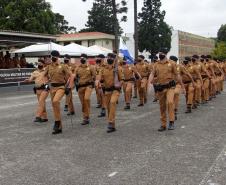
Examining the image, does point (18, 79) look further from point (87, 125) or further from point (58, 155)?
point (58, 155)

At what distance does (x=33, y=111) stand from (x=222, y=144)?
352 inches

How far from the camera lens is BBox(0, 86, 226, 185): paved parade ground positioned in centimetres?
723

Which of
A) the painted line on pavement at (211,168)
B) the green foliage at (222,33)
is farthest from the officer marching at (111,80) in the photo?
the green foliage at (222,33)

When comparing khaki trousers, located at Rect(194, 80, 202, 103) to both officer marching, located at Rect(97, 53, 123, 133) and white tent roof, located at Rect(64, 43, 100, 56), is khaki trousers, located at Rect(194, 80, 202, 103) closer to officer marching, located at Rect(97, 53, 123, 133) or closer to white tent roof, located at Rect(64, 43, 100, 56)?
officer marching, located at Rect(97, 53, 123, 133)

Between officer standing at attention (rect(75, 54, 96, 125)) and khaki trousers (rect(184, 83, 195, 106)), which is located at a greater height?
officer standing at attention (rect(75, 54, 96, 125))

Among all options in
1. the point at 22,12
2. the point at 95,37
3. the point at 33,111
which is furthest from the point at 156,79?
the point at 95,37

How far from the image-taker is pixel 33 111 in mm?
17094

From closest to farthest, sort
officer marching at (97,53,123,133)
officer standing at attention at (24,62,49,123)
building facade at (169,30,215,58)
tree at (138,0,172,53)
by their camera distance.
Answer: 1. officer marching at (97,53,123,133)
2. officer standing at attention at (24,62,49,123)
3. tree at (138,0,172,53)
4. building facade at (169,30,215,58)

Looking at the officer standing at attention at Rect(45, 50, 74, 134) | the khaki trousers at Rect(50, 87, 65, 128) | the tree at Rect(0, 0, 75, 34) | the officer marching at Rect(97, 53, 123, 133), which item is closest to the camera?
the khaki trousers at Rect(50, 87, 65, 128)

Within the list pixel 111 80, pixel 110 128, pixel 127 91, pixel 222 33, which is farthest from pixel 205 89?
pixel 222 33

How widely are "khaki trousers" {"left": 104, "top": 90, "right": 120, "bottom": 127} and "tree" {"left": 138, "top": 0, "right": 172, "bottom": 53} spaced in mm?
76935

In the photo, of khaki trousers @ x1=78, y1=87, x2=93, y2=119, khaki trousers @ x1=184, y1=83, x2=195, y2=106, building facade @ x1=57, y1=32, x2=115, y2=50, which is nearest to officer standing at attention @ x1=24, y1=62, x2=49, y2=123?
khaki trousers @ x1=78, y1=87, x2=93, y2=119

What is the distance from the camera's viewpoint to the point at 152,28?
89250 mm

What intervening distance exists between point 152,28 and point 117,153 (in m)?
81.6
